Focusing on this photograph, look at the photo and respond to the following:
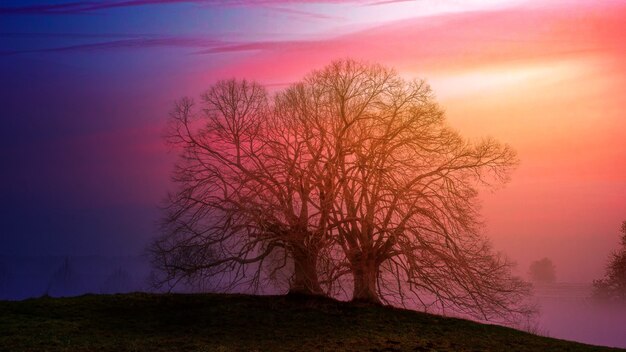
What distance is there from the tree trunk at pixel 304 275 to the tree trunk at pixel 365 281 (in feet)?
4.81

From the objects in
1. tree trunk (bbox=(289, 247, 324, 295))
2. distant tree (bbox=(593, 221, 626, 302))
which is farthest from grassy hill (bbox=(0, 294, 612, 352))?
distant tree (bbox=(593, 221, 626, 302))

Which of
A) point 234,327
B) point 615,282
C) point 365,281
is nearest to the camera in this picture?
point 234,327

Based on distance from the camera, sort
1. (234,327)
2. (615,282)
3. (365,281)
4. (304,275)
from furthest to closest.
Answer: (615,282), (365,281), (304,275), (234,327)

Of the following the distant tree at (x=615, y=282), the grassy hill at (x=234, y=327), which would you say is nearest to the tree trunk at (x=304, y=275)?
the grassy hill at (x=234, y=327)

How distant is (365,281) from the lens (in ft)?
75.9

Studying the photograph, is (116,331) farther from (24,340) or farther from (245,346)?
(245,346)

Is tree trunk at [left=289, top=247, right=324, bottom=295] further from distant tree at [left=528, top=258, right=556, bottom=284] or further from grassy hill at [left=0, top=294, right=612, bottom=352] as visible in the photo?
distant tree at [left=528, top=258, right=556, bottom=284]

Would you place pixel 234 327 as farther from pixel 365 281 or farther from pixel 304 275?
pixel 365 281

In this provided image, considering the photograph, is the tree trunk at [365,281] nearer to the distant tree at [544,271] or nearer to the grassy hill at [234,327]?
the grassy hill at [234,327]

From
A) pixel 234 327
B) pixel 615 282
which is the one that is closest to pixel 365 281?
pixel 234 327

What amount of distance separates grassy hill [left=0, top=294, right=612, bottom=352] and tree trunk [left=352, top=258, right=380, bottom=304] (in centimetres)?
98

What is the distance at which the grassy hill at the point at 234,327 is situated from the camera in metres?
17.2

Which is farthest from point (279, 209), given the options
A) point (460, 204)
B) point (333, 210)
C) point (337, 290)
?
point (460, 204)

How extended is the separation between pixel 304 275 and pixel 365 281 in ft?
7.74
